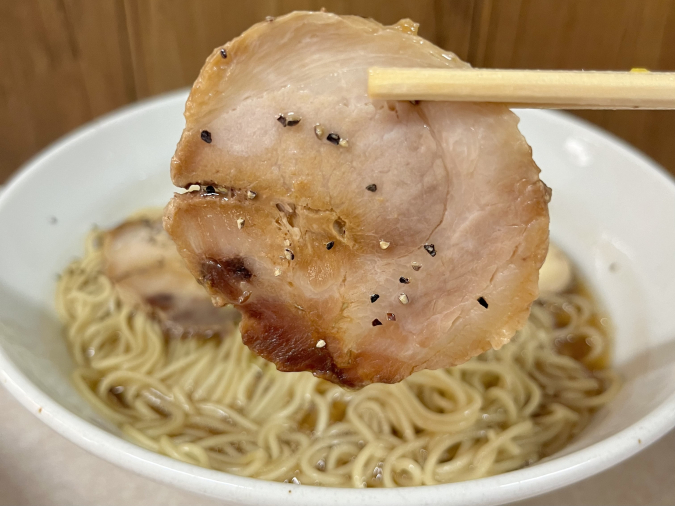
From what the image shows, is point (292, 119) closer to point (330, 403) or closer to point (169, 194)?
point (330, 403)

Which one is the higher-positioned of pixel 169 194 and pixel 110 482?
pixel 169 194

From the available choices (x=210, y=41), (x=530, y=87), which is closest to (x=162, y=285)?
(x=530, y=87)

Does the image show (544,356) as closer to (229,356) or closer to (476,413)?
(476,413)

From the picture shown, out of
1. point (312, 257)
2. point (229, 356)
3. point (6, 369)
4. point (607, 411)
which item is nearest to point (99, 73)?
point (229, 356)

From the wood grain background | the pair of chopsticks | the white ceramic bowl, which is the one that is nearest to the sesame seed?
the pair of chopsticks

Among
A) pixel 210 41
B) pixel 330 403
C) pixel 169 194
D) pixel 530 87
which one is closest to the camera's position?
pixel 530 87

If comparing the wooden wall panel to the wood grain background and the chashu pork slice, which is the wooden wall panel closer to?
the wood grain background
